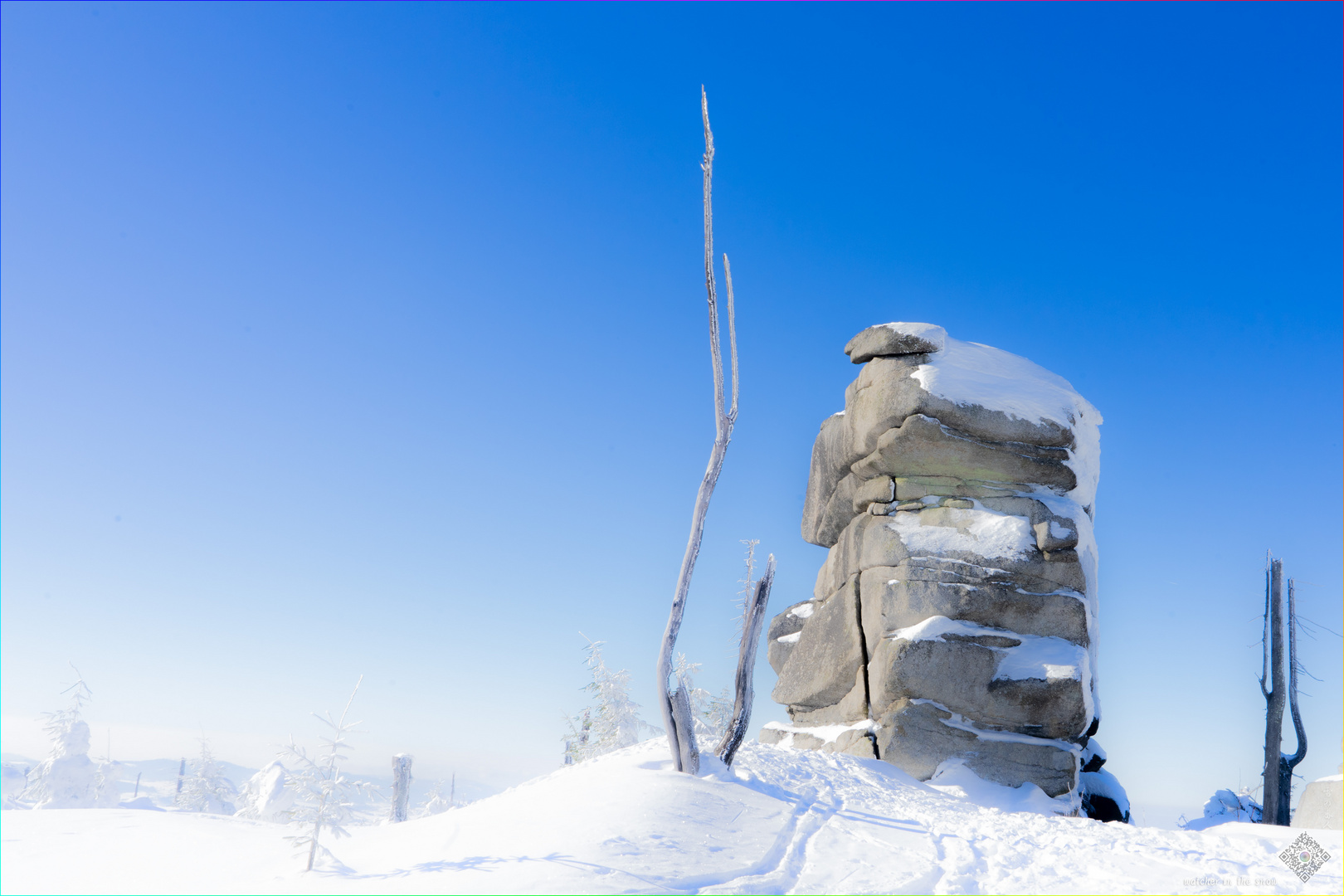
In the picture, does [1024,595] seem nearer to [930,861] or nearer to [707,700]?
[930,861]

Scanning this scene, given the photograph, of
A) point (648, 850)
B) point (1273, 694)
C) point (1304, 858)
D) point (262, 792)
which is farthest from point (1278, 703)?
point (262, 792)

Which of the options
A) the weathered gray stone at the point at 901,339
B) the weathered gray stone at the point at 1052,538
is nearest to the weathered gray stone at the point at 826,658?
the weathered gray stone at the point at 1052,538

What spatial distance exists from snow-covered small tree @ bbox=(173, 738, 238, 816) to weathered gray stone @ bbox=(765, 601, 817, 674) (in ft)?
70.0

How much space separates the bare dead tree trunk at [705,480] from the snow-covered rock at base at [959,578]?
7254mm

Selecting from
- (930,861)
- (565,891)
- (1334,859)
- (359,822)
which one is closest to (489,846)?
(565,891)

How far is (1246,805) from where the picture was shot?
23250 millimetres

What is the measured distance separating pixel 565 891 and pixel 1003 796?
12023 mm

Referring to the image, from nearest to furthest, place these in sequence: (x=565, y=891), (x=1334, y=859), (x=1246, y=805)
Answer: (x=565, y=891)
(x=1334, y=859)
(x=1246, y=805)

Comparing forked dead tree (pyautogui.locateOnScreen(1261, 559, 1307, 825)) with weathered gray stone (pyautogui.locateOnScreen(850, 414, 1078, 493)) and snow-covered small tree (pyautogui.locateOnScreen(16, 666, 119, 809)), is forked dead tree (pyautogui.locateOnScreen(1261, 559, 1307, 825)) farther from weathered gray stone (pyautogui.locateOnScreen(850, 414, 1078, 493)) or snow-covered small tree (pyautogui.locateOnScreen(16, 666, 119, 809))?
snow-covered small tree (pyautogui.locateOnScreen(16, 666, 119, 809))

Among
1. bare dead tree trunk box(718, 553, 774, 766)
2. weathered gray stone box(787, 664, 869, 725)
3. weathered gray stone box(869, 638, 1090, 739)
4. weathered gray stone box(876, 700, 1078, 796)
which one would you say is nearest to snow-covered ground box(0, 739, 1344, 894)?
bare dead tree trunk box(718, 553, 774, 766)

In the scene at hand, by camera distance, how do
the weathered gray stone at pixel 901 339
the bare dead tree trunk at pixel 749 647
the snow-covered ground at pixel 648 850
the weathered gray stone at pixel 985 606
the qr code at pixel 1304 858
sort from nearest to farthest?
the snow-covered ground at pixel 648 850 < the qr code at pixel 1304 858 < the bare dead tree trunk at pixel 749 647 < the weathered gray stone at pixel 985 606 < the weathered gray stone at pixel 901 339

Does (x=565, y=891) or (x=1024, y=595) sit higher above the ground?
(x=1024, y=595)

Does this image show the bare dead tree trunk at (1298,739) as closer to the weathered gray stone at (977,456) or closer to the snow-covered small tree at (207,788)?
the weathered gray stone at (977,456)

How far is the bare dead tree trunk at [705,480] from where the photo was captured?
37.9 ft
